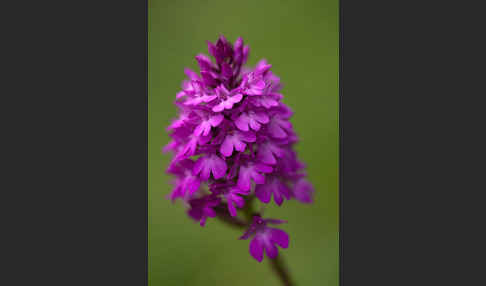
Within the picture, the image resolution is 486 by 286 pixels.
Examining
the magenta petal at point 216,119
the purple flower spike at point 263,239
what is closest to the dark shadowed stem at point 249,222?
the purple flower spike at point 263,239

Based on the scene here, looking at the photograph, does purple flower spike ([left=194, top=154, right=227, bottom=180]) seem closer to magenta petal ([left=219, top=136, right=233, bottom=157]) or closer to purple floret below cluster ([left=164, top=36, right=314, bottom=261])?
purple floret below cluster ([left=164, top=36, right=314, bottom=261])

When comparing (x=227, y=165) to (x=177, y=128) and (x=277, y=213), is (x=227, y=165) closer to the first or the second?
(x=177, y=128)

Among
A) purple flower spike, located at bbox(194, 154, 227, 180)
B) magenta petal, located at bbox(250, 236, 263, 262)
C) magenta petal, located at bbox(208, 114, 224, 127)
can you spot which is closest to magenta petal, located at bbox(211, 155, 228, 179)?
purple flower spike, located at bbox(194, 154, 227, 180)

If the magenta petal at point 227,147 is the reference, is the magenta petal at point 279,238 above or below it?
below

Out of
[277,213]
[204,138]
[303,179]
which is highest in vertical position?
[204,138]

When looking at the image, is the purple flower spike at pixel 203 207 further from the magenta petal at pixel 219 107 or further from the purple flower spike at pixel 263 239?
the magenta petal at pixel 219 107

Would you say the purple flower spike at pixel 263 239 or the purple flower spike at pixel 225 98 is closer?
the purple flower spike at pixel 225 98

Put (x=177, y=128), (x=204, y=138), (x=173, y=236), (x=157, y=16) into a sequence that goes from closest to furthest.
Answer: (x=204, y=138), (x=177, y=128), (x=157, y=16), (x=173, y=236)

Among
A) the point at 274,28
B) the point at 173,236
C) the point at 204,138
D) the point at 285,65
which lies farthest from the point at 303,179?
the point at 274,28
